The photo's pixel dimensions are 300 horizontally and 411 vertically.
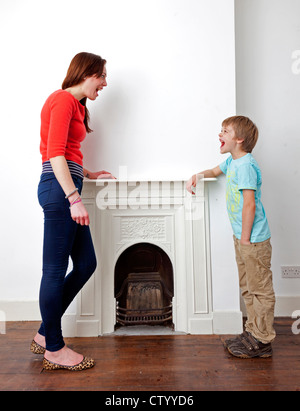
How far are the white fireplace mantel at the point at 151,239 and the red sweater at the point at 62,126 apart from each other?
0.40 meters

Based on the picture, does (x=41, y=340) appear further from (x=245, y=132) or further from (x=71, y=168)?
(x=245, y=132)

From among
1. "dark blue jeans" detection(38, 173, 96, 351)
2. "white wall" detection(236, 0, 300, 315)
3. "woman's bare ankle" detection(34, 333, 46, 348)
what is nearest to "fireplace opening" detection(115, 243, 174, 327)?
"woman's bare ankle" detection(34, 333, 46, 348)

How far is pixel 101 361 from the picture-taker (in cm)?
139

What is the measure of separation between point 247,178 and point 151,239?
27.5 inches

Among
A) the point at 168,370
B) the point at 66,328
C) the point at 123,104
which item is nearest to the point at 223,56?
the point at 123,104

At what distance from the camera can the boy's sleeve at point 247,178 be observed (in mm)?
1365

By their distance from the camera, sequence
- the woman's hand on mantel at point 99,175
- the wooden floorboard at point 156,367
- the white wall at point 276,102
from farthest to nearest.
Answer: the white wall at point 276,102 → the woman's hand on mantel at point 99,175 → the wooden floorboard at point 156,367

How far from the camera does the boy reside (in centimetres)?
138

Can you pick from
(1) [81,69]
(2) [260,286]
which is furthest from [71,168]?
(2) [260,286]

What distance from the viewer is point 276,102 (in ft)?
6.75

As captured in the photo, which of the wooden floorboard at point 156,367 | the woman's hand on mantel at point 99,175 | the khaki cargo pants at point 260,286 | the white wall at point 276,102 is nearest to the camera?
the wooden floorboard at point 156,367

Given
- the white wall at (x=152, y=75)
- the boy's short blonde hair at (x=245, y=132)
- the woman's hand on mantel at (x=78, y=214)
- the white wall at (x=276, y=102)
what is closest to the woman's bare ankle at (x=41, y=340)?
the woman's hand on mantel at (x=78, y=214)

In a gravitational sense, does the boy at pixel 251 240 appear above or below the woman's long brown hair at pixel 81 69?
below

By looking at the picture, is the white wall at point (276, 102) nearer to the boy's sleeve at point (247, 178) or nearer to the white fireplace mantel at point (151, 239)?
the white fireplace mantel at point (151, 239)
